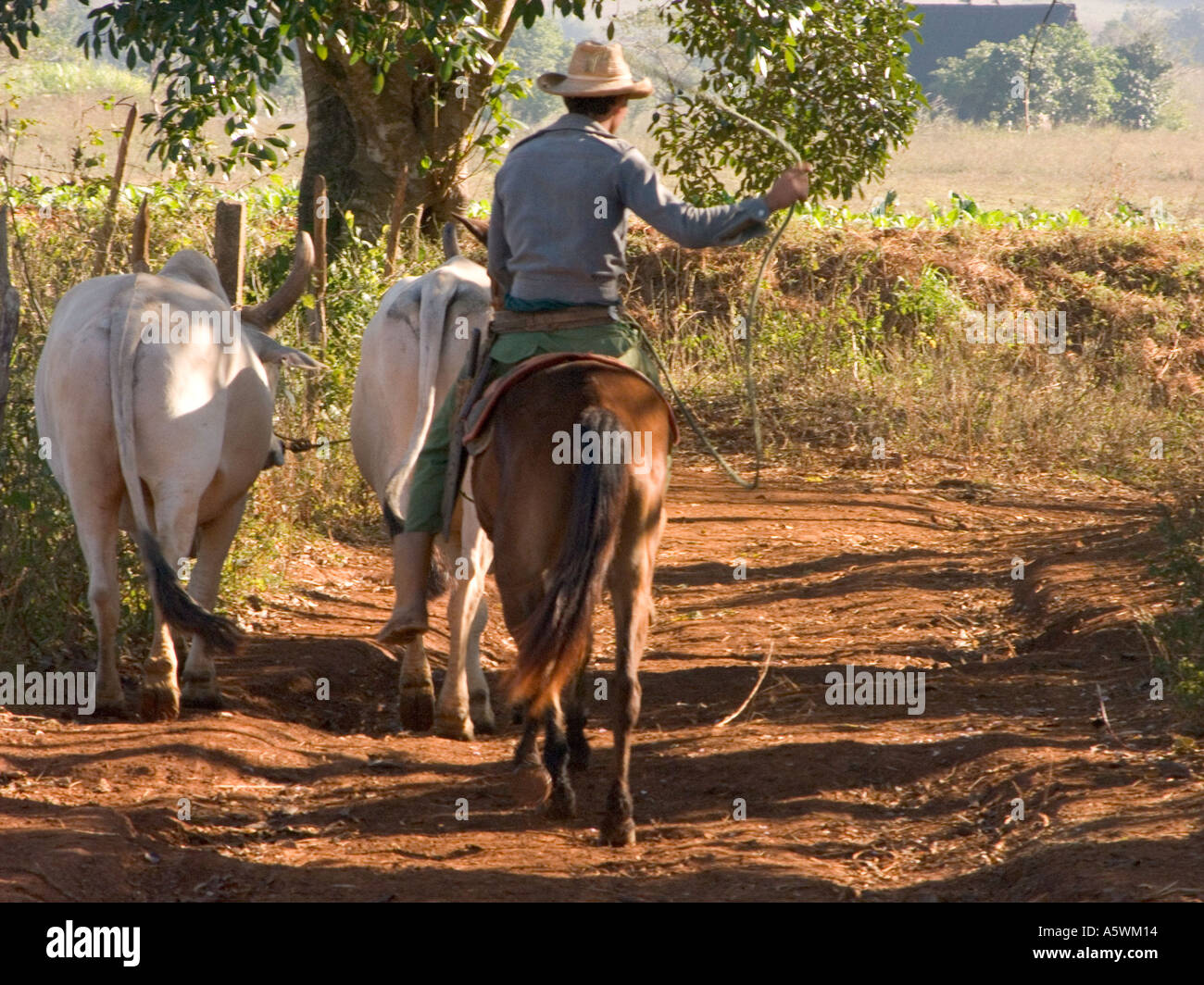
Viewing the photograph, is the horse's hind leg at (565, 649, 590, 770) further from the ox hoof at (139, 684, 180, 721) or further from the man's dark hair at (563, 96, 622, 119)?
the man's dark hair at (563, 96, 622, 119)

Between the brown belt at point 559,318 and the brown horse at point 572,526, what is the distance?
0.31 meters

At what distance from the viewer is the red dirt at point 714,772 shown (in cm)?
376

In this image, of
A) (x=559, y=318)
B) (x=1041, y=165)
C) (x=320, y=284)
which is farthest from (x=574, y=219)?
(x=1041, y=165)

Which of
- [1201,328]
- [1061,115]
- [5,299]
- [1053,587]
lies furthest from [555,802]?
[1061,115]

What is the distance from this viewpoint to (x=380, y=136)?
34.3ft

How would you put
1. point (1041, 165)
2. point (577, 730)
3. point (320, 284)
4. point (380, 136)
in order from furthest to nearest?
1. point (1041, 165)
2. point (380, 136)
3. point (320, 284)
4. point (577, 730)

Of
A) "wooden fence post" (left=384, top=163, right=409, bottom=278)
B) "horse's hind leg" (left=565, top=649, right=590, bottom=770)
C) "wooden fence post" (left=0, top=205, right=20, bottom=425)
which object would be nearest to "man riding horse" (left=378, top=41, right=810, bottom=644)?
"horse's hind leg" (left=565, top=649, right=590, bottom=770)

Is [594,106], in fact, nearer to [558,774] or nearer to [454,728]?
[558,774]

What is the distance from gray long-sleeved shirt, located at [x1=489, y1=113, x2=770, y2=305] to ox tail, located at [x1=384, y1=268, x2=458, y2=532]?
0.94m

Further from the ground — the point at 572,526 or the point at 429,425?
the point at 429,425

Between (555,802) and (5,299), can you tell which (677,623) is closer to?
(555,802)

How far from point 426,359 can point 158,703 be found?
1.60 meters

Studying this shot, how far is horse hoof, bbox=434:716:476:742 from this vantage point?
5348 millimetres

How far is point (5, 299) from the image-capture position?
4977 millimetres
